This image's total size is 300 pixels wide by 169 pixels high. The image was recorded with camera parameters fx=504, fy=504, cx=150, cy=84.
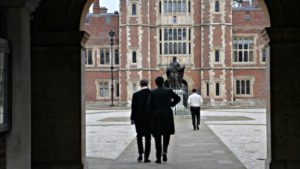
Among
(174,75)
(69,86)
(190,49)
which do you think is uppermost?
(190,49)

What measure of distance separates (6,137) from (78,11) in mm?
2627

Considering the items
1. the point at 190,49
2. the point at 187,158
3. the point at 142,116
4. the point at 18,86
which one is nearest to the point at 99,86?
the point at 190,49

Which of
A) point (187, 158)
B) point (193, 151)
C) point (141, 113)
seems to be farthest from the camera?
point (193, 151)

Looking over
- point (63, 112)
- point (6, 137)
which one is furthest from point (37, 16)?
point (6, 137)

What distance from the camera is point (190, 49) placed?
45.4 meters

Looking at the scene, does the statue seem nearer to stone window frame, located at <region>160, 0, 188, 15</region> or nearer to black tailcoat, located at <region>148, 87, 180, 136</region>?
black tailcoat, located at <region>148, 87, 180, 136</region>

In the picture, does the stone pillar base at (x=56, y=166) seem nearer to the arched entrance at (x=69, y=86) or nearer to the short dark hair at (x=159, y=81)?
the arched entrance at (x=69, y=86)

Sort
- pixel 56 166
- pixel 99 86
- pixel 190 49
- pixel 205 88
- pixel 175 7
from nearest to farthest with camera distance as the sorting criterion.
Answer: pixel 56 166
pixel 205 88
pixel 190 49
pixel 175 7
pixel 99 86

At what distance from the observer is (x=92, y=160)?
9828 mm

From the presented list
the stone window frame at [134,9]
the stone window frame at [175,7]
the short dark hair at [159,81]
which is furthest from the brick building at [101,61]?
the short dark hair at [159,81]
